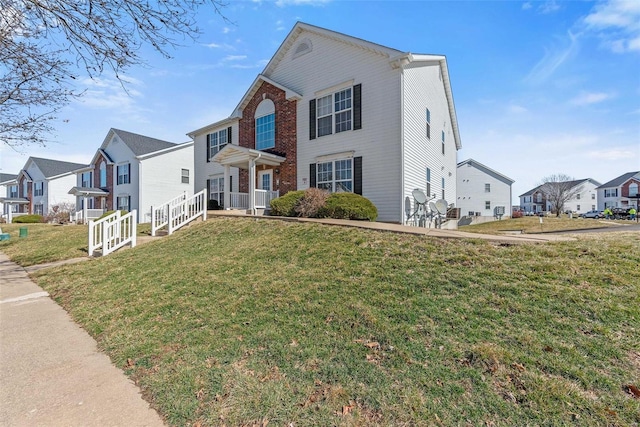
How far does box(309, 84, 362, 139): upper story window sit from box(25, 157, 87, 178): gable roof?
1494 inches

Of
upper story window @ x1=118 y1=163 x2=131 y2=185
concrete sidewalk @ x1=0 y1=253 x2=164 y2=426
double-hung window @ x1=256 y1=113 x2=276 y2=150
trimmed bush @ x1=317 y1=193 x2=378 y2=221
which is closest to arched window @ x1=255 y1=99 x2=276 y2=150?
double-hung window @ x1=256 y1=113 x2=276 y2=150

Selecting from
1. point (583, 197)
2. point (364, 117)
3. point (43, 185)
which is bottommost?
point (583, 197)

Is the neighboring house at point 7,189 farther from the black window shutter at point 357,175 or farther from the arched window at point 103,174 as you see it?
the black window shutter at point 357,175

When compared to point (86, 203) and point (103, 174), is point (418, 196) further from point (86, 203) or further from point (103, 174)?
point (103, 174)

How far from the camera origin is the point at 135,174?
25609 mm

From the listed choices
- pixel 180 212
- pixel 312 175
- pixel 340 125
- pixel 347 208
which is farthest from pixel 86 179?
pixel 347 208

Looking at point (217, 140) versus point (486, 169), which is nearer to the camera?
point (217, 140)

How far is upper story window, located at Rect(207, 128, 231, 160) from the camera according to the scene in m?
17.5

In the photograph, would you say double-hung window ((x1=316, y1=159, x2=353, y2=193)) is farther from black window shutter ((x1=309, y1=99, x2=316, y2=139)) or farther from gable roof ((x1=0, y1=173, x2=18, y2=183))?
gable roof ((x1=0, y1=173, x2=18, y2=183))

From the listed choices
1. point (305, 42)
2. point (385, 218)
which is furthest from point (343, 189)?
point (305, 42)

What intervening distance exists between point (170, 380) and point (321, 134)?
11.5 metres

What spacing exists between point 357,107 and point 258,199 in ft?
19.7

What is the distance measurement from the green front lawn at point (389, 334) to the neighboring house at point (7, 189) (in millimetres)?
49640

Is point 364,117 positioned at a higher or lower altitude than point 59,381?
higher
